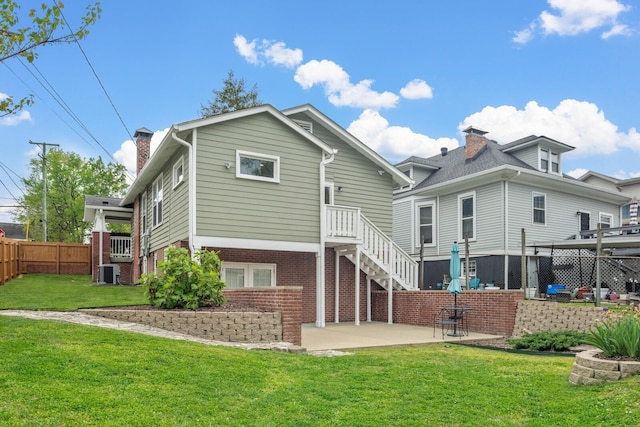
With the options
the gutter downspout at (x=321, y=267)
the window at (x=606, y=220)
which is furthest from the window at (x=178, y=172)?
the window at (x=606, y=220)

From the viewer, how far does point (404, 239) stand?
2406 cm

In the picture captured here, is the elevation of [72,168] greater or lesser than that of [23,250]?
greater

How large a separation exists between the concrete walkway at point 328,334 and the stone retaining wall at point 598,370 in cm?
387

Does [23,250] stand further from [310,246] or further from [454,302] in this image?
[454,302]

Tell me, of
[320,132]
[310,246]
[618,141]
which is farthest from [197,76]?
[618,141]

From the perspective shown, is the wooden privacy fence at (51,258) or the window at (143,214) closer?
the window at (143,214)

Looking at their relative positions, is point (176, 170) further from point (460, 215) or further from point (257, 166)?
Result: point (460, 215)

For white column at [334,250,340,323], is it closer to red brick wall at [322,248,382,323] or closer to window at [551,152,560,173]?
red brick wall at [322,248,382,323]

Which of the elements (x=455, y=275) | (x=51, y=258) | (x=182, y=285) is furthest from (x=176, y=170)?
(x=51, y=258)

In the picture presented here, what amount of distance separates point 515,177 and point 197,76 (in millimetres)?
12402

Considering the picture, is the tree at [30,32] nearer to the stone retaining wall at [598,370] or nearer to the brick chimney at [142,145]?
the stone retaining wall at [598,370]

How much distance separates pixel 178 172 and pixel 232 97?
17523 millimetres

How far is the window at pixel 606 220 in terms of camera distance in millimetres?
23328

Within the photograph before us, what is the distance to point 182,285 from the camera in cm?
991
